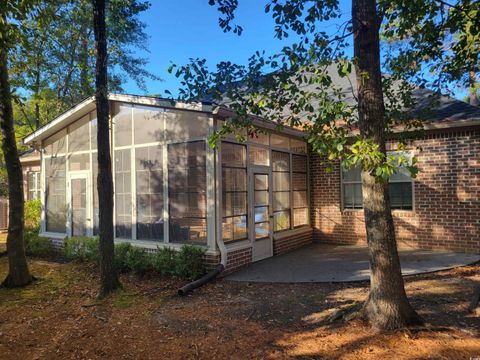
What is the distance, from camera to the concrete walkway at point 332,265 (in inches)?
273

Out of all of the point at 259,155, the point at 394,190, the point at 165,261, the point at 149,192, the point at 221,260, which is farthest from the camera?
the point at 394,190

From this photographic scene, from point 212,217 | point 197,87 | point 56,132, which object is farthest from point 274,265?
point 56,132

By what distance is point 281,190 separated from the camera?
968 cm

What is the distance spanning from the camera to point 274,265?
318 inches

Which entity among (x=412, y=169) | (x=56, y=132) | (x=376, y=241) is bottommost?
(x=376, y=241)

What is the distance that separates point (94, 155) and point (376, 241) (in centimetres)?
794

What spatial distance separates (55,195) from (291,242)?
685 cm

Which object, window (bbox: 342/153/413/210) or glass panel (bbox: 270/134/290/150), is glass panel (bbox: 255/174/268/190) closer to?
glass panel (bbox: 270/134/290/150)

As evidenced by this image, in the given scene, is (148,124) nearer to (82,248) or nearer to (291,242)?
(82,248)

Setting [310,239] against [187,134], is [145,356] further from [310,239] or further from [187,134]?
[310,239]

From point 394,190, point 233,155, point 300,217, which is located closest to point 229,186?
point 233,155

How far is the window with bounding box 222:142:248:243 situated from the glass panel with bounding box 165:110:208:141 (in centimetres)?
58

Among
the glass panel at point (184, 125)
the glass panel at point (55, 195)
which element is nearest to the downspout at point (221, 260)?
the glass panel at point (184, 125)

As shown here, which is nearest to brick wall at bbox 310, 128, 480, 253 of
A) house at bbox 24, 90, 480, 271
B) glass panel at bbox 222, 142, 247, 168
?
house at bbox 24, 90, 480, 271
